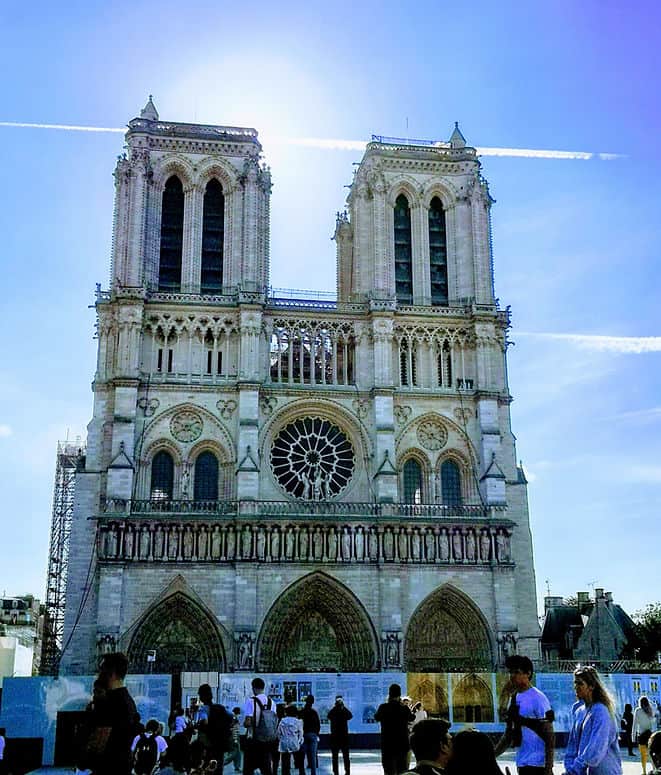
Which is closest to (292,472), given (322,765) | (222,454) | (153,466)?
(222,454)

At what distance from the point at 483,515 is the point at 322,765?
18.4 m

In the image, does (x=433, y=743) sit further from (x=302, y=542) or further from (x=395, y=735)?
(x=302, y=542)

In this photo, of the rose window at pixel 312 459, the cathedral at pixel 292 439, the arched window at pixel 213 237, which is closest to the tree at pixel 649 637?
the cathedral at pixel 292 439

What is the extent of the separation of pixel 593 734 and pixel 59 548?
4139cm

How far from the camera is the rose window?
38875 millimetres

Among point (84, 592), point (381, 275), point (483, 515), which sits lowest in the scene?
point (84, 592)

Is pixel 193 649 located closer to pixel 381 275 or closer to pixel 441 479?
pixel 441 479

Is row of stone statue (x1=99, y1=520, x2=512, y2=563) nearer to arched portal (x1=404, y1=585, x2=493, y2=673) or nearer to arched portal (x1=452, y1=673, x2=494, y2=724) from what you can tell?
arched portal (x1=404, y1=585, x2=493, y2=673)

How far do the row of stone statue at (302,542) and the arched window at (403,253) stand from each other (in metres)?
10.4

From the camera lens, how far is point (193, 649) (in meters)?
Answer: 35.8

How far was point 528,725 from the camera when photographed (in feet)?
29.0

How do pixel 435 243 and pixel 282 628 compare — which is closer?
pixel 282 628

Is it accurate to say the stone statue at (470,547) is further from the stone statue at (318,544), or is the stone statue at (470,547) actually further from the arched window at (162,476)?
the arched window at (162,476)

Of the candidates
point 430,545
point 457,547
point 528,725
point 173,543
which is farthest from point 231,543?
point 528,725
